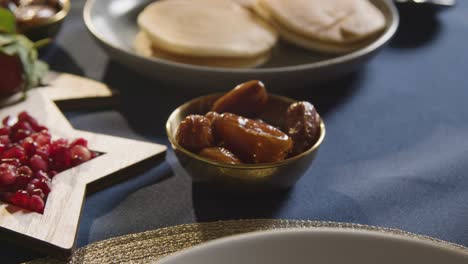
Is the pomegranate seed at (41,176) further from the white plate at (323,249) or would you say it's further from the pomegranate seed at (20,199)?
the white plate at (323,249)

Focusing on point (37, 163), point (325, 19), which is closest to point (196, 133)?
point (37, 163)

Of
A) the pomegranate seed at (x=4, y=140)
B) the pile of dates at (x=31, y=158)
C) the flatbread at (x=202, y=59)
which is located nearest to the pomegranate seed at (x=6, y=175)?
the pile of dates at (x=31, y=158)

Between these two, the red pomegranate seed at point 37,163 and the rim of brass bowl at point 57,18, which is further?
the rim of brass bowl at point 57,18

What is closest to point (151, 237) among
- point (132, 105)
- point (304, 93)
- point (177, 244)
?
point (177, 244)

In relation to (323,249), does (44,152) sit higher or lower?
lower

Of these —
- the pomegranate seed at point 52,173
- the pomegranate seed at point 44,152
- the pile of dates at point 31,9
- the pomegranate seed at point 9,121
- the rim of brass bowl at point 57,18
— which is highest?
the pile of dates at point 31,9

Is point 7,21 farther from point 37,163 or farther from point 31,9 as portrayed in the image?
point 37,163

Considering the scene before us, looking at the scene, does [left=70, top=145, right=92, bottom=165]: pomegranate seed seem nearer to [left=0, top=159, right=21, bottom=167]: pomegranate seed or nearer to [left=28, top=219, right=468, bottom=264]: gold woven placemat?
[left=0, top=159, right=21, bottom=167]: pomegranate seed
